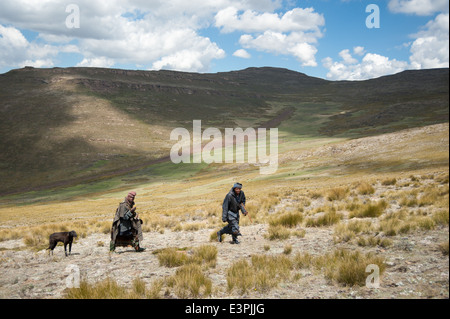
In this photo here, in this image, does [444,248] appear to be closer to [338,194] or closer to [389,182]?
[338,194]

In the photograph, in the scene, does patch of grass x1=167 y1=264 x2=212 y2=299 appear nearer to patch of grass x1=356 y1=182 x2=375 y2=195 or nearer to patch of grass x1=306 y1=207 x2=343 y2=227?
patch of grass x1=306 y1=207 x2=343 y2=227

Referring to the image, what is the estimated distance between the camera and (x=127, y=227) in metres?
13.2

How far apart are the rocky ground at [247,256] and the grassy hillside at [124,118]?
37154 mm

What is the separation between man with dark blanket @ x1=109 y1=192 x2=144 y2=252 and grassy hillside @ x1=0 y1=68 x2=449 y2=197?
40256 mm

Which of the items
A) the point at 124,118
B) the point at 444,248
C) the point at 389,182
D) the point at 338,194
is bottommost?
the point at 338,194

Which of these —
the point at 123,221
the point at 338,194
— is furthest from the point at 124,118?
the point at 123,221

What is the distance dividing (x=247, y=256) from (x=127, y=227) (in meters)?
5.54

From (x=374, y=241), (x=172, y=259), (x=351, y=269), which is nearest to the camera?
(x=351, y=269)

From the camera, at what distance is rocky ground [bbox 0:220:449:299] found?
6.75m

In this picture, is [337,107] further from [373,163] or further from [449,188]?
[449,188]

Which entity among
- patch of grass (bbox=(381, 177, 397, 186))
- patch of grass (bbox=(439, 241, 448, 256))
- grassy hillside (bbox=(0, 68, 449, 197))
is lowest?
patch of grass (bbox=(439, 241, 448, 256))

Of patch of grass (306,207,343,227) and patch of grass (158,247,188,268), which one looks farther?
patch of grass (306,207,343,227)

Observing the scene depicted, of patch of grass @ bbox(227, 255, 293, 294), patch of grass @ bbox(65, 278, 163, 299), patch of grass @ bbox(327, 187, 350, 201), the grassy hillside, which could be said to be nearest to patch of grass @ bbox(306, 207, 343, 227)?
patch of grass @ bbox(227, 255, 293, 294)
